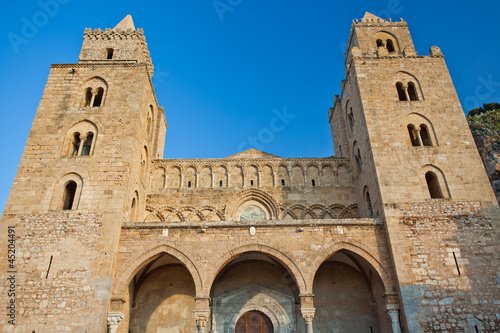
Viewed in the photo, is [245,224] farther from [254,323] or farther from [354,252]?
[254,323]

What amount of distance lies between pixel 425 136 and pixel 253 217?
832 centimetres

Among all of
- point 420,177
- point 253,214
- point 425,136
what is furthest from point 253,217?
point 425,136

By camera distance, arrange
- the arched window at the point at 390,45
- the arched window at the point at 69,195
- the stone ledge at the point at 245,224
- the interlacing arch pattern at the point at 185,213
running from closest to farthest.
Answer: the stone ledge at the point at 245,224 < the arched window at the point at 69,195 < the interlacing arch pattern at the point at 185,213 < the arched window at the point at 390,45

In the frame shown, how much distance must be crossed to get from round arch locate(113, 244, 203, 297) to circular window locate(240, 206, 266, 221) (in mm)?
5138

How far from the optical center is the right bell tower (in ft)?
38.5

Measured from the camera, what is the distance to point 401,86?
16.5m

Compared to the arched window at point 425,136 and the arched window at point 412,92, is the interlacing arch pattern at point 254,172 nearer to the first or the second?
the arched window at point 425,136

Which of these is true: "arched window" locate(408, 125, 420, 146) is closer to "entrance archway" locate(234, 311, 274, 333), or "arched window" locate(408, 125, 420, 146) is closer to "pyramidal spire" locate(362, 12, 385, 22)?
"pyramidal spire" locate(362, 12, 385, 22)

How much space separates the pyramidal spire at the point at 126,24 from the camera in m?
19.0

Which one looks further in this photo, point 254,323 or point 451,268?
point 254,323

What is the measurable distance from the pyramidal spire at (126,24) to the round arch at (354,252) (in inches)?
586

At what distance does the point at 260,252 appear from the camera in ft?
41.8

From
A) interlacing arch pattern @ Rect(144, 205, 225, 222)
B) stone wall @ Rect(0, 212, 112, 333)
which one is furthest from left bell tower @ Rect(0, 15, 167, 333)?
interlacing arch pattern @ Rect(144, 205, 225, 222)

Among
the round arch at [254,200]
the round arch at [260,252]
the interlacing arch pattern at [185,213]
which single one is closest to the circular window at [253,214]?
the round arch at [254,200]
